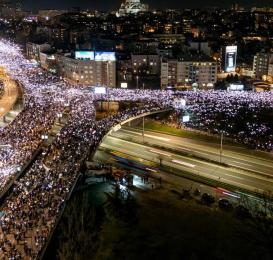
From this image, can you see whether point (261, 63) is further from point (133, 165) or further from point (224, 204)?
point (224, 204)

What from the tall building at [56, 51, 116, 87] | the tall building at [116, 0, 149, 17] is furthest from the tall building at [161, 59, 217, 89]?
the tall building at [116, 0, 149, 17]

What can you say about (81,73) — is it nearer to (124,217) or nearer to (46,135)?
(46,135)

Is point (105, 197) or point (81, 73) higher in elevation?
point (81, 73)

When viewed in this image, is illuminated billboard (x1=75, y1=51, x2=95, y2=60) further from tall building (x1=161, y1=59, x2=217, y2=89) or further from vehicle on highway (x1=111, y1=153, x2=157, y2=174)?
vehicle on highway (x1=111, y1=153, x2=157, y2=174)

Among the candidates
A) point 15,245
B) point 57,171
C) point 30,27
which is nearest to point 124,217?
point 57,171

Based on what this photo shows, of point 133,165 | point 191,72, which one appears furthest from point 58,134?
point 191,72

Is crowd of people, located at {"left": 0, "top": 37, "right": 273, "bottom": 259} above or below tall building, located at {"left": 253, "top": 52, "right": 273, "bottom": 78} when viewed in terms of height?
below
